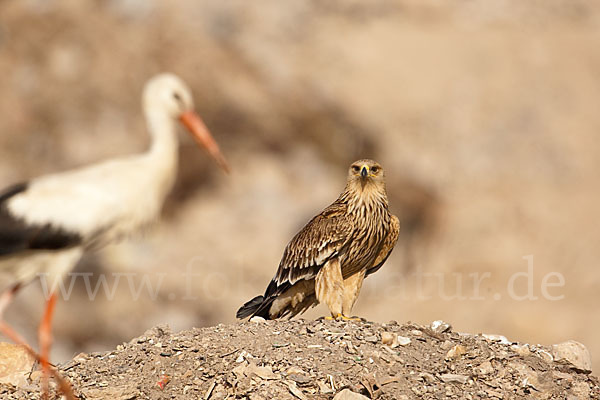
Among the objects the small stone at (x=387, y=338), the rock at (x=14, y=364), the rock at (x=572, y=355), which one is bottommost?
the rock at (x=14, y=364)

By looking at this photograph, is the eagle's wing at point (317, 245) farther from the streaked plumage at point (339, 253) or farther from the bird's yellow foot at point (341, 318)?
the bird's yellow foot at point (341, 318)

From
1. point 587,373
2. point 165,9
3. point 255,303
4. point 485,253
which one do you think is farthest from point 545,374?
point 165,9

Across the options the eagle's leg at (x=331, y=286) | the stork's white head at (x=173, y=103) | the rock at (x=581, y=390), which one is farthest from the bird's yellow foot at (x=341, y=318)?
the stork's white head at (x=173, y=103)

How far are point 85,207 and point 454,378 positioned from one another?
9.42 ft

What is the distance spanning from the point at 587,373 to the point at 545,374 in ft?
1.43

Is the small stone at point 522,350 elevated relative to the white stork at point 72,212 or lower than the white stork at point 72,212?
elevated

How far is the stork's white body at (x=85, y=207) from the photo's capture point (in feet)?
19.1

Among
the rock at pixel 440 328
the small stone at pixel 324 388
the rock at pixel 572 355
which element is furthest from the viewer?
the rock at pixel 440 328

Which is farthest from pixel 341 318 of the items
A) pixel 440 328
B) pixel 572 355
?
pixel 572 355

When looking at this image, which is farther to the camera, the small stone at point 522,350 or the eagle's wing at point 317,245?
the eagle's wing at point 317,245

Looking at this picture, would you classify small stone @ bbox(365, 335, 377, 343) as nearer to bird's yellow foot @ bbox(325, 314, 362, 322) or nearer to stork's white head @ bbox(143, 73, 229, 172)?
bird's yellow foot @ bbox(325, 314, 362, 322)

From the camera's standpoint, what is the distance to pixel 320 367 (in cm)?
638

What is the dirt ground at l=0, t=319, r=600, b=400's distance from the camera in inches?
245

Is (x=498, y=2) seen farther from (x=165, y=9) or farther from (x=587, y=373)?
(x=587, y=373)
